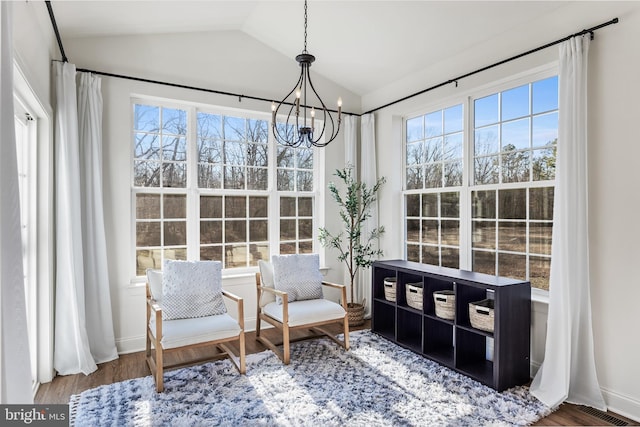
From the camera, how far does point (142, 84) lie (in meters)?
3.70

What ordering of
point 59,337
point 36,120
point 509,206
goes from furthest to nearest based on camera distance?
point 509,206 < point 59,337 < point 36,120

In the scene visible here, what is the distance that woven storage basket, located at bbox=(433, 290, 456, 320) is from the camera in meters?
3.24

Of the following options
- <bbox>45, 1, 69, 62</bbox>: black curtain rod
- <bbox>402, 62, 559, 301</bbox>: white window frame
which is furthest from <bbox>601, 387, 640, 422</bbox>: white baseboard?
<bbox>45, 1, 69, 62</bbox>: black curtain rod

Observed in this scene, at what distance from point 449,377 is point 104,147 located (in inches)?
141

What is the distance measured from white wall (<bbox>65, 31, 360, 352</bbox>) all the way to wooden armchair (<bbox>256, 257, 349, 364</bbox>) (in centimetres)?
42

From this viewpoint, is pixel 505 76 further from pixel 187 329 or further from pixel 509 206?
pixel 187 329

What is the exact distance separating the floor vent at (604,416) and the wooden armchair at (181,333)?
2453 mm

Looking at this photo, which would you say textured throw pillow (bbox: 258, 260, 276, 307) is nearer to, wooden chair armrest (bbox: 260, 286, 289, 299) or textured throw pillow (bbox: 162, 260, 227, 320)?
wooden chair armrest (bbox: 260, 286, 289, 299)

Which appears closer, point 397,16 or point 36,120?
point 36,120

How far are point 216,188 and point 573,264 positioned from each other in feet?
10.9

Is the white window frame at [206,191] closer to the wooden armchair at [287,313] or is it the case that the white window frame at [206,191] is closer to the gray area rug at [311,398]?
the wooden armchair at [287,313]

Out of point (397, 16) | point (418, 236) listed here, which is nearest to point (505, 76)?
point (397, 16)

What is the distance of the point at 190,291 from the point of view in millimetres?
3227

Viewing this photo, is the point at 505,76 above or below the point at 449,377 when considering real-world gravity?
above
